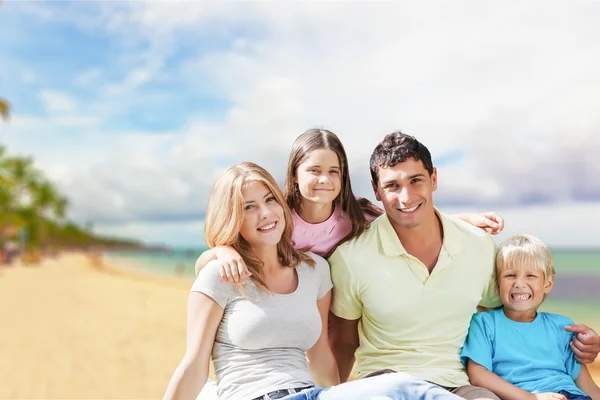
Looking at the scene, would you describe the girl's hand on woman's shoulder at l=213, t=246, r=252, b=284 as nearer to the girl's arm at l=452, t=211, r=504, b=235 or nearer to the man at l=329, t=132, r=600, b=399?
the man at l=329, t=132, r=600, b=399

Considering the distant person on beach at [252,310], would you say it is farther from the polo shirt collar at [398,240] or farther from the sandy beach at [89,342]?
the sandy beach at [89,342]

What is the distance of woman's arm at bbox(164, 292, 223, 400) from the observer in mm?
3125

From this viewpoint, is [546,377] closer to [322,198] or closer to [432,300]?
[432,300]

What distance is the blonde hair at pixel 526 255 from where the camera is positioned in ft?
11.5

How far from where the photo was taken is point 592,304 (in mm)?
23703

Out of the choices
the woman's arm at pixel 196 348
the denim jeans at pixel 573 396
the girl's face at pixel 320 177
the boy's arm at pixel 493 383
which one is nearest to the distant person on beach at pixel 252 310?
the woman's arm at pixel 196 348

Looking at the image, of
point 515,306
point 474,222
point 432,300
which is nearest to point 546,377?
point 515,306

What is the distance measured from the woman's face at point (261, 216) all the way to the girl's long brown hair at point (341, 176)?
603mm

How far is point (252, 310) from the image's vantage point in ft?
10.4

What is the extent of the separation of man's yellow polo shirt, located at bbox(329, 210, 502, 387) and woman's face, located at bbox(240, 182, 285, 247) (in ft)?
1.69

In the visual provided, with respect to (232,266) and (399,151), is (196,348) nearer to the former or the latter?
(232,266)

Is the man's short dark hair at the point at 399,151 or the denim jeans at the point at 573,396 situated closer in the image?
the denim jeans at the point at 573,396

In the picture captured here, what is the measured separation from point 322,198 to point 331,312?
26.3 inches

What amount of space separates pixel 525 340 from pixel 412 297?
638 mm
